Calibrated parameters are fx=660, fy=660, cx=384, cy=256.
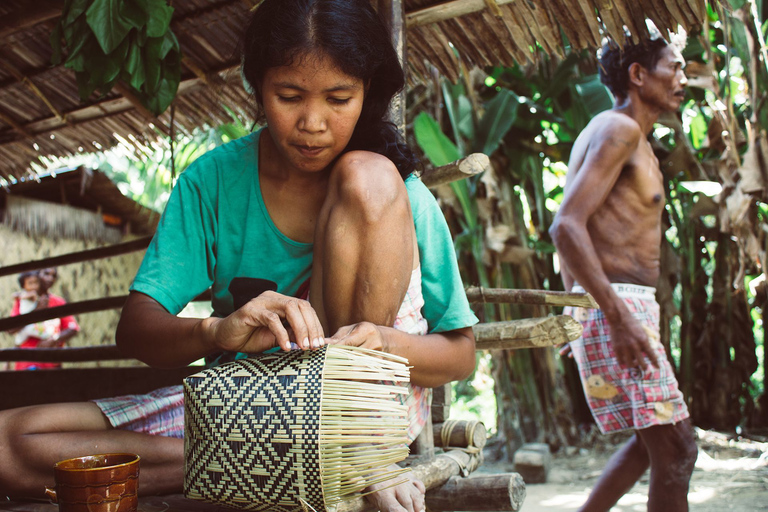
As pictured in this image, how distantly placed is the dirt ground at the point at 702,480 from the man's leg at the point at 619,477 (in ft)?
3.71

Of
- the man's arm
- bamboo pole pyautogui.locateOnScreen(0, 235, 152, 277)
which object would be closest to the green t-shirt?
the man's arm

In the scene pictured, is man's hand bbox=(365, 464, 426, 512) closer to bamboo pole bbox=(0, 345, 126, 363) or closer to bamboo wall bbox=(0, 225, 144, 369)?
bamboo pole bbox=(0, 345, 126, 363)

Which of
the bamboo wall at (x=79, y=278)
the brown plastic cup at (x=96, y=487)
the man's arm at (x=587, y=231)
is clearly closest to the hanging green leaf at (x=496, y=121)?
the man's arm at (x=587, y=231)

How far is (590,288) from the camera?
104 inches

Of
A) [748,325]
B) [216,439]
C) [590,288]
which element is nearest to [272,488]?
[216,439]

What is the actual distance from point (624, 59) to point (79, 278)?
6.44m

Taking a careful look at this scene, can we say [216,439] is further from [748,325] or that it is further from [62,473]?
[748,325]

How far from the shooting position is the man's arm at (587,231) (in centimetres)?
255

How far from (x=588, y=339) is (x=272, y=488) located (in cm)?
187

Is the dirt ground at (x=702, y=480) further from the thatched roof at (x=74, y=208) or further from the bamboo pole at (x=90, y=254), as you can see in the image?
the thatched roof at (x=74, y=208)

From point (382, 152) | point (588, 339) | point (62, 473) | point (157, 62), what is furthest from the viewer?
point (588, 339)

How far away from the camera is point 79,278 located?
24.5 feet

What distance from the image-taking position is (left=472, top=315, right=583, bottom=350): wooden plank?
6.47 feet

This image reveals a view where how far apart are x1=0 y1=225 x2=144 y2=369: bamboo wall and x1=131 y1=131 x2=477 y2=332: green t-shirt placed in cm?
577
